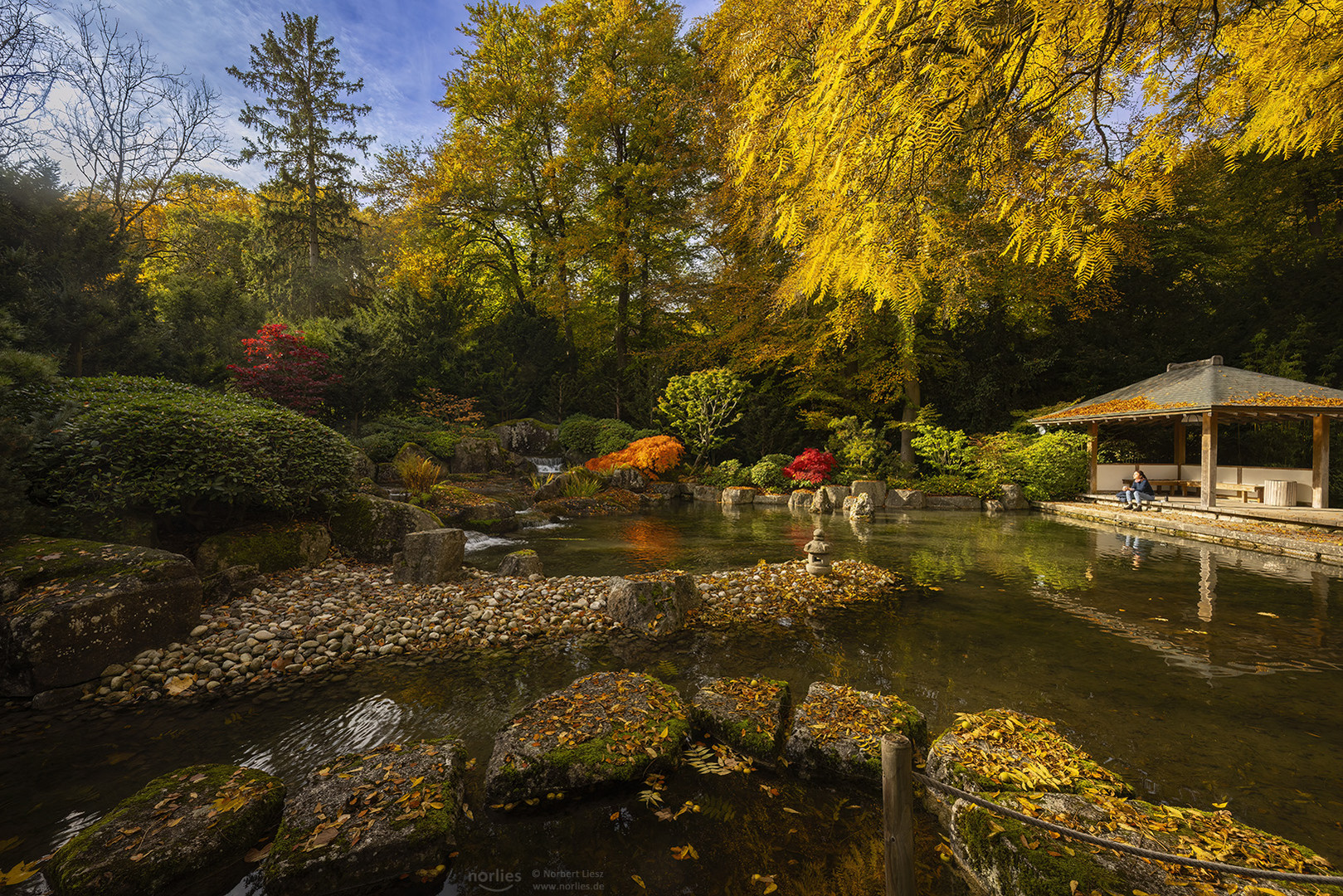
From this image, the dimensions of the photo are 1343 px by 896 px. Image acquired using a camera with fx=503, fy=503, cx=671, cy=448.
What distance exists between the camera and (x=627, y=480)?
46.7 feet

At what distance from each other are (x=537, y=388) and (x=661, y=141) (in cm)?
966

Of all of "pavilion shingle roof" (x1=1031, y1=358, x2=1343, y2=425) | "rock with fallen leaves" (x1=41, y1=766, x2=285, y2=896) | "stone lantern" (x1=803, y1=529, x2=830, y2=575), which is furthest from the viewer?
"pavilion shingle roof" (x1=1031, y1=358, x2=1343, y2=425)

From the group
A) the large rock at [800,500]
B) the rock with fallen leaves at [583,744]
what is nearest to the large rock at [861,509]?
the large rock at [800,500]

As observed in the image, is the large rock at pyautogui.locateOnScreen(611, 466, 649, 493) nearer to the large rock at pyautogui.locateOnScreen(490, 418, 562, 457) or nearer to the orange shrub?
the orange shrub

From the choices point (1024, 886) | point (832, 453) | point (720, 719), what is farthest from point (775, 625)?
point (832, 453)

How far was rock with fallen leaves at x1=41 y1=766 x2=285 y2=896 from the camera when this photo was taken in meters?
1.97

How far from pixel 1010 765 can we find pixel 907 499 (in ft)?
39.1

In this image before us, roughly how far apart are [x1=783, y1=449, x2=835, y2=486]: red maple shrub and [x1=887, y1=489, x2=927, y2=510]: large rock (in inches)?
73.4

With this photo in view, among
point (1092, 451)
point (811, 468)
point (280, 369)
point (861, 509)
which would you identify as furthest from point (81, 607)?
point (1092, 451)

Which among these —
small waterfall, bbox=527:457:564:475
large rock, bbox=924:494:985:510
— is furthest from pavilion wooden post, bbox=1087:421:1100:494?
small waterfall, bbox=527:457:564:475

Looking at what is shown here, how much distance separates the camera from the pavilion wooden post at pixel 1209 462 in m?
10.8

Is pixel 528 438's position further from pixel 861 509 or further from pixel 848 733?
pixel 848 733

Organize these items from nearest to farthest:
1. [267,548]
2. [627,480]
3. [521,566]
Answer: [267,548] → [521,566] → [627,480]

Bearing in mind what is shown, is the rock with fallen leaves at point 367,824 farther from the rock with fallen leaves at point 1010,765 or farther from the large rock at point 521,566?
the large rock at point 521,566
